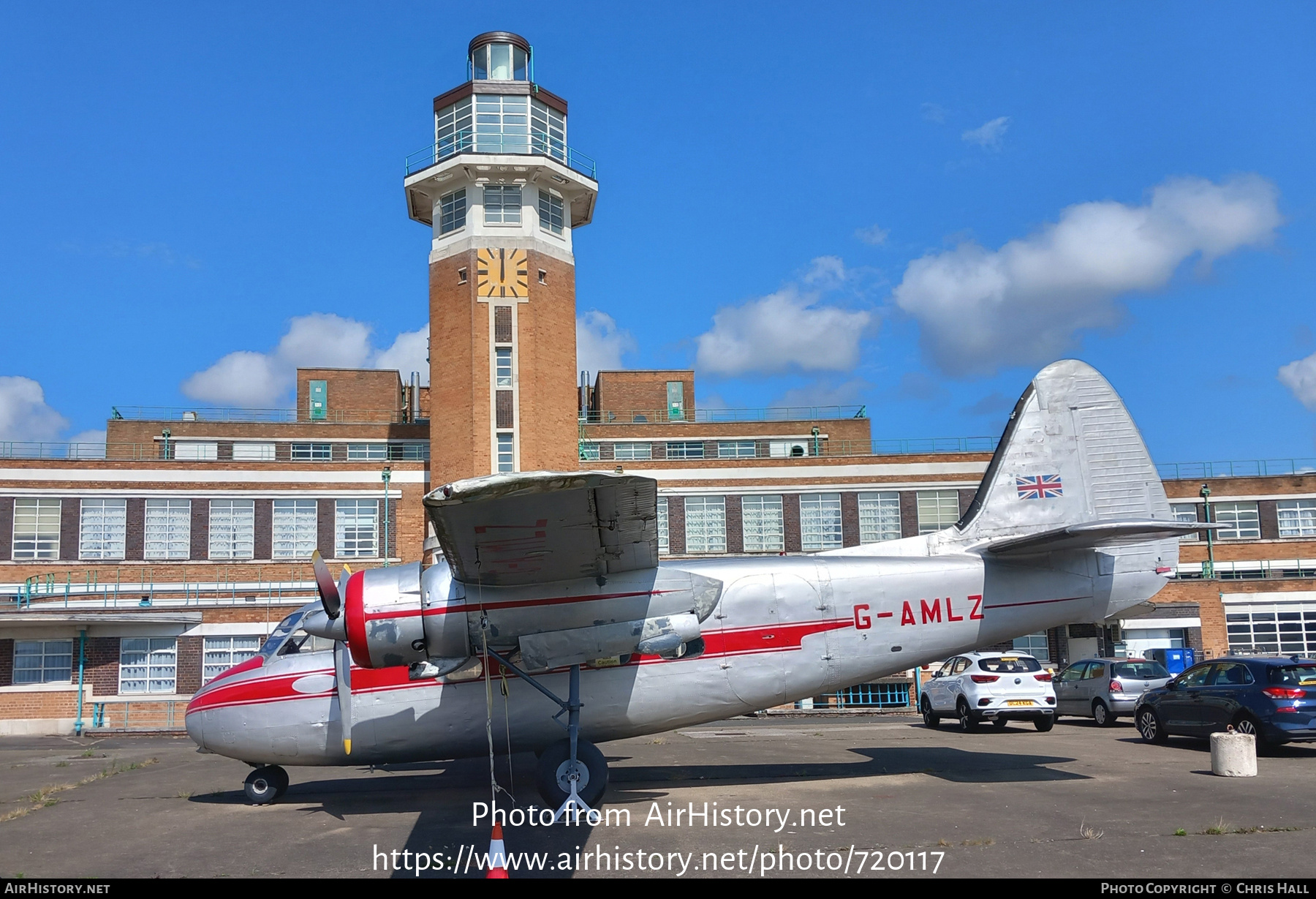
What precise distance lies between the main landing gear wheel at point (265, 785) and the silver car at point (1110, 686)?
17.8 metres

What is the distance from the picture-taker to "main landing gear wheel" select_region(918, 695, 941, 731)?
23.8 metres

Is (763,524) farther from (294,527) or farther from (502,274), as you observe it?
(294,527)

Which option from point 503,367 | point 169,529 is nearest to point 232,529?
point 169,529

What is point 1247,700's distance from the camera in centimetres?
1656

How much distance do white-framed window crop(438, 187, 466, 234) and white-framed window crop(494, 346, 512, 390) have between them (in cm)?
592

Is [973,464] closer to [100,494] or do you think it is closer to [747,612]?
[747,612]

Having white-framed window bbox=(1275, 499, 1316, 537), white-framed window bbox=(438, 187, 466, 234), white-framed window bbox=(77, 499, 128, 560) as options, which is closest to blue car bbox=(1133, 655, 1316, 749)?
white-framed window bbox=(1275, 499, 1316, 537)

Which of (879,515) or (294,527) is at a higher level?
(294,527)

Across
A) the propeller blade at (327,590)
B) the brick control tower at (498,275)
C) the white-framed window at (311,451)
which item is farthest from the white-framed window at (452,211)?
the propeller blade at (327,590)

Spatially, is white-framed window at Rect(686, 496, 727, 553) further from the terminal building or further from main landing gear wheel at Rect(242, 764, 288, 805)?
main landing gear wheel at Rect(242, 764, 288, 805)

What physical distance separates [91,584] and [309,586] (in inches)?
373

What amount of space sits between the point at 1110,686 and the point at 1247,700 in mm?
7285

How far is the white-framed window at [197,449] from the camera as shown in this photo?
5312 centimetres

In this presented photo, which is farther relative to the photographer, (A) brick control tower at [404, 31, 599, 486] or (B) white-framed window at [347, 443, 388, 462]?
(B) white-framed window at [347, 443, 388, 462]
